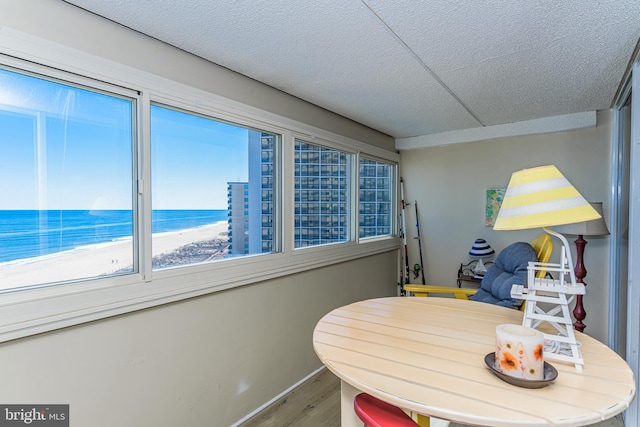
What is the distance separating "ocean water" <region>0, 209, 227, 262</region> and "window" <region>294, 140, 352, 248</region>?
3.88ft

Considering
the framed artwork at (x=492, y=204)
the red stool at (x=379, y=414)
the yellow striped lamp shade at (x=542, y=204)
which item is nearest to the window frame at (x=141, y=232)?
the red stool at (x=379, y=414)

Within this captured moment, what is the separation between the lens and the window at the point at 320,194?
8.95 feet

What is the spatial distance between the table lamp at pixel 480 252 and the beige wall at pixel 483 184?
0.11 metres

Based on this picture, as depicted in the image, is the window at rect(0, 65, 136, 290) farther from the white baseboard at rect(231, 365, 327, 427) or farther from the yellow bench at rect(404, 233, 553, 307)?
the yellow bench at rect(404, 233, 553, 307)

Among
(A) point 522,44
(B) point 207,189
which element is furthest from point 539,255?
(B) point 207,189

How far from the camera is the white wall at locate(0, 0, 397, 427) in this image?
4.41ft

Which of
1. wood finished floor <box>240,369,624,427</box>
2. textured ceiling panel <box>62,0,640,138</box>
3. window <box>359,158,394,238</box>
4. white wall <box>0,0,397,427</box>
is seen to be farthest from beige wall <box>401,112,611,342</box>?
white wall <box>0,0,397,427</box>

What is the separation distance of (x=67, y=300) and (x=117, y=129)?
812mm

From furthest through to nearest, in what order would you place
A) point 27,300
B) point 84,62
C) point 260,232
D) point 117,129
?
point 260,232 < point 117,129 < point 84,62 < point 27,300

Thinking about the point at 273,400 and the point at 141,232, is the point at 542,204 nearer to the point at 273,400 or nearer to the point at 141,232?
the point at 141,232

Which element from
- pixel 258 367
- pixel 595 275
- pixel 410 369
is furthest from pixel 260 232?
pixel 595 275

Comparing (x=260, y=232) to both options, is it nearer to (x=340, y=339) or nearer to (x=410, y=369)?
(x=340, y=339)

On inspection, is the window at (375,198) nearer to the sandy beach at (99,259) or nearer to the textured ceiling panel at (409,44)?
the textured ceiling panel at (409,44)

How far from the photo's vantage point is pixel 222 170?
7.03 ft
